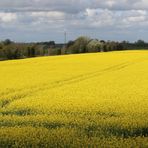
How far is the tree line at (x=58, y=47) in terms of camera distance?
7894cm

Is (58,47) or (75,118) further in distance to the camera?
(58,47)

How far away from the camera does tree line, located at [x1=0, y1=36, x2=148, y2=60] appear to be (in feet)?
259

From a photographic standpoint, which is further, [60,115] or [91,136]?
[60,115]

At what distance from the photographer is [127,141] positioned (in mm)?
11305

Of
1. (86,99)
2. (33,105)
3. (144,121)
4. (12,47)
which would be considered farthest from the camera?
(12,47)

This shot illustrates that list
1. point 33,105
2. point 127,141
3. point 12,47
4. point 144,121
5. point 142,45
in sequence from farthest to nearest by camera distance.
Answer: point 142,45
point 12,47
point 33,105
point 144,121
point 127,141

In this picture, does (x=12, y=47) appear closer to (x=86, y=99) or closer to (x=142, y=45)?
(x=142, y=45)

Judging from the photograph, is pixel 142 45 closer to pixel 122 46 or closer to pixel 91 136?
pixel 122 46

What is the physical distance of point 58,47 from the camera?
298 ft

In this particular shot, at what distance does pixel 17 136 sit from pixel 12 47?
224 ft

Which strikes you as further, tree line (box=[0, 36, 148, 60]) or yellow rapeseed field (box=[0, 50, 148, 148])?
tree line (box=[0, 36, 148, 60])

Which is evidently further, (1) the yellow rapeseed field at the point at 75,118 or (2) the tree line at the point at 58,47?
(2) the tree line at the point at 58,47

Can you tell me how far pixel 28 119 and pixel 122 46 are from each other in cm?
8058

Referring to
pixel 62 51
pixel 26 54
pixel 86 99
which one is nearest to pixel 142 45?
pixel 62 51
